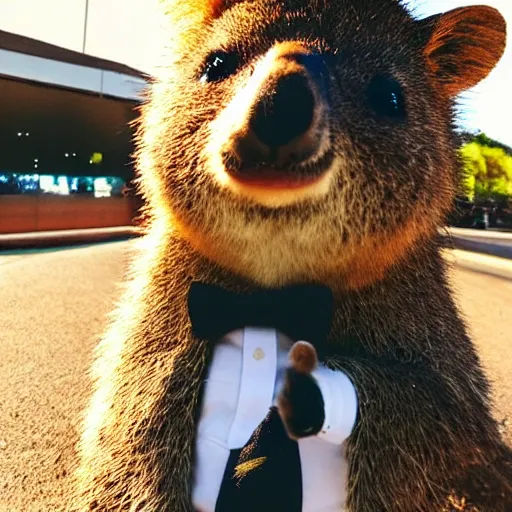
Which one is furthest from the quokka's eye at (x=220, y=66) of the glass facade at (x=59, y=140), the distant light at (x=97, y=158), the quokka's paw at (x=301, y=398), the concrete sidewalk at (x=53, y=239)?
the distant light at (x=97, y=158)

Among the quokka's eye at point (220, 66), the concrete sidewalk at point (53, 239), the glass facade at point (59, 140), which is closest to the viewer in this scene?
the quokka's eye at point (220, 66)

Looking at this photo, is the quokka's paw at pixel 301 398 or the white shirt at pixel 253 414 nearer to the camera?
the quokka's paw at pixel 301 398

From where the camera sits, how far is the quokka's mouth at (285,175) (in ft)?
3.18

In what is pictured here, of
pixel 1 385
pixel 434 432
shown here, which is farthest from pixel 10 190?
pixel 434 432

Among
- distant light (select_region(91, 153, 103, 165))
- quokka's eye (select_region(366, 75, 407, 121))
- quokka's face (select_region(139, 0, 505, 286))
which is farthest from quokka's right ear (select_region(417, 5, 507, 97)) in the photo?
distant light (select_region(91, 153, 103, 165))

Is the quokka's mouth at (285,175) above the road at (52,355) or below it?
above

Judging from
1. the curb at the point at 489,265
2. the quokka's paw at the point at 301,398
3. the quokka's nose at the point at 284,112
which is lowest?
the curb at the point at 489,265

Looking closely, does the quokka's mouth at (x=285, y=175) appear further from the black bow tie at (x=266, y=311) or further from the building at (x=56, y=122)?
the building at (x=56, y=122)

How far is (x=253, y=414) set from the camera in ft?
3.51

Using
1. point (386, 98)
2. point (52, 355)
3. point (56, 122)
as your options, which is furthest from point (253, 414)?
point (56, 122)

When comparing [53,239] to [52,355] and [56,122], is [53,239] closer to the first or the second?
[52,355]

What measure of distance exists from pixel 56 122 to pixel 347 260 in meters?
15.3

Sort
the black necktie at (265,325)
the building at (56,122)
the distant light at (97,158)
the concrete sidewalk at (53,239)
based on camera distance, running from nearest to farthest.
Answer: the black necktie at (265,325), the concrete sidewalk at (53,239), the building at (56,122), the distant light at (97,158)

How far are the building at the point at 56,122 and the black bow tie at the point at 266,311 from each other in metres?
6.23
